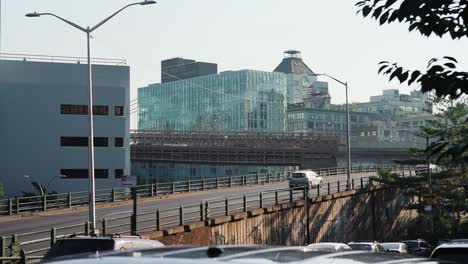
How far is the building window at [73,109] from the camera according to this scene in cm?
7962

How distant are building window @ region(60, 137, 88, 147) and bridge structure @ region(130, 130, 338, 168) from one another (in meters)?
43.4

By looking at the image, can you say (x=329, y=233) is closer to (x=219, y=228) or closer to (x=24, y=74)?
(x=219, y=228)

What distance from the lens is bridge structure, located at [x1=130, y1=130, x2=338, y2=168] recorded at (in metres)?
125

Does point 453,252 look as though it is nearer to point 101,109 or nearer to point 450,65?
point 450,65

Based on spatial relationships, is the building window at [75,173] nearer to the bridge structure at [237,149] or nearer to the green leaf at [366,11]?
the bridge structure at [237,149]

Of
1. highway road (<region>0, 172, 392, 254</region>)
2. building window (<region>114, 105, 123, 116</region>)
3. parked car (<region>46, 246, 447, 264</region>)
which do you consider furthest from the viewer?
building window (<region>114, 105, 123, 116</region>)

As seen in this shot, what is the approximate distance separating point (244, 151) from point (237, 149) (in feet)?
3.99

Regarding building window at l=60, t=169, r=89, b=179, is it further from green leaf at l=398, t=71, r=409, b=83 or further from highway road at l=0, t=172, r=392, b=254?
green leaf at l=398, t=71, r=409, b=83

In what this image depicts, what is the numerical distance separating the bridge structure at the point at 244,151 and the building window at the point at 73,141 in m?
43.4

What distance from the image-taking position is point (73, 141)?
79.4 m

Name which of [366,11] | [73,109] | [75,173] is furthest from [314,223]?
[366,11]

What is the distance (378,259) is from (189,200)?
52.7m

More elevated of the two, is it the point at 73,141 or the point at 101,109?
the point at 101,109

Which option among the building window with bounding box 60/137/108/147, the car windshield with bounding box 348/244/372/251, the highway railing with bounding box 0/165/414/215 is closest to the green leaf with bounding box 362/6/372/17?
the car windshield with bounding box 348/244/372/251
